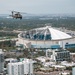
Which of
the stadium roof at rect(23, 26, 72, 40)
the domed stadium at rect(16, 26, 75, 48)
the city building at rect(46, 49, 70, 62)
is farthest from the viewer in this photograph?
the stadium roof at rect(23, 26, 72, 40)

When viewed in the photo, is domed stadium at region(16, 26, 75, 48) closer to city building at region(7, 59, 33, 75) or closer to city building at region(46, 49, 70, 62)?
city building at region(46, 49, 70, 62)

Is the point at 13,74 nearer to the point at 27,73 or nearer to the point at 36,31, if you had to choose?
the point at 27,73

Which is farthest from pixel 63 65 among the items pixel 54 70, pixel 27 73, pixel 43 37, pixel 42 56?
pixel 43 37

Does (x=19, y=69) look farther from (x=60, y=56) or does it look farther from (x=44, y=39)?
(x=44, y=39)

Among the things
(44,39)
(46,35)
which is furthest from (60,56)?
(46,35)

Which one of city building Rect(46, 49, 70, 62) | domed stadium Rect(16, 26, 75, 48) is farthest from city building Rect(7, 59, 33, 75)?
domed stadium Rect(16, 26, 75, 48)

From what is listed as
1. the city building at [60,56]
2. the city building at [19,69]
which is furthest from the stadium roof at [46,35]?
the city building at [19,69]

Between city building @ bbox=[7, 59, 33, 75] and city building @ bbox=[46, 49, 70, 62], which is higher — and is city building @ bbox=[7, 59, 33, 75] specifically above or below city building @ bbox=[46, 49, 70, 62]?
above

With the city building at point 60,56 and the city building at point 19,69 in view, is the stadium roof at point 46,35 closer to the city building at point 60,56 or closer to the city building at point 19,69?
the city building at point 60,56
